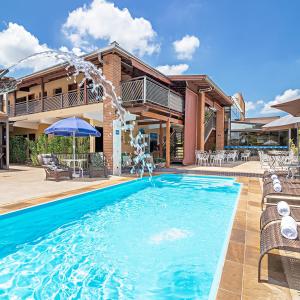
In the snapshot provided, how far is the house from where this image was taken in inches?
464

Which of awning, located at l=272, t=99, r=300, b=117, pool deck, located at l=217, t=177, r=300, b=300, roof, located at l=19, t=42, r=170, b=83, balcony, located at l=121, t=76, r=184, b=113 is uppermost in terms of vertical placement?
roof, located at l=19, t=42, r=170, b=83

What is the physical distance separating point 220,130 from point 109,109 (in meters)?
14.1

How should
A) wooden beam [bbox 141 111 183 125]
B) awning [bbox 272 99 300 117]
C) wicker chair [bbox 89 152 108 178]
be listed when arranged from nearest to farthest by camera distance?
awning [bbox 272 99 300 117] → wicker chair [bbox 89 152 108 178] → wooden beam [bbox 141 111 183 125]

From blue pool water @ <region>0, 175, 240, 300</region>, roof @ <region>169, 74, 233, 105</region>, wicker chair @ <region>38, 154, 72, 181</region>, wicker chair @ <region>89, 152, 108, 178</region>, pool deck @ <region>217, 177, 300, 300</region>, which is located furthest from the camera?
roof @ <region>169, 74, 233, 105</region>

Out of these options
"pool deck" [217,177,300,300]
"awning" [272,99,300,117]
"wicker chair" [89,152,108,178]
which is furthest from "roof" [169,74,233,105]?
"pool deck" [217,177,300,300]

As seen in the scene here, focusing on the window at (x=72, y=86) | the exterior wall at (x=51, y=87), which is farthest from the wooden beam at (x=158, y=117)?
the window at (x=72, y=86)

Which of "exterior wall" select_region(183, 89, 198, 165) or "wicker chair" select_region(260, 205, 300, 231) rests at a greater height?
"exterior wall" select_region(183, 89, 198, 165)

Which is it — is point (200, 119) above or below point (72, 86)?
below

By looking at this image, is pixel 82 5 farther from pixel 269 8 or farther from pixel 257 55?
pixel 257 55

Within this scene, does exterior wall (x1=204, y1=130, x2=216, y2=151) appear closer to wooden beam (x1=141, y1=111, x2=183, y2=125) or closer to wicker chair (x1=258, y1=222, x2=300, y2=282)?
wooden beam (x1=141, y1=111, x2=183, y2=125)

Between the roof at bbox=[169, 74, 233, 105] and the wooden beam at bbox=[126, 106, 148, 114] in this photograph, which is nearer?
the wooden beam at bbox=[126, 106, 148, 114]

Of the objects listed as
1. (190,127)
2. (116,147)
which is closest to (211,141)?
(190,127)

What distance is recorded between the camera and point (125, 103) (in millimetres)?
12188

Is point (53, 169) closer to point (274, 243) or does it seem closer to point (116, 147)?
point (116, 147)
